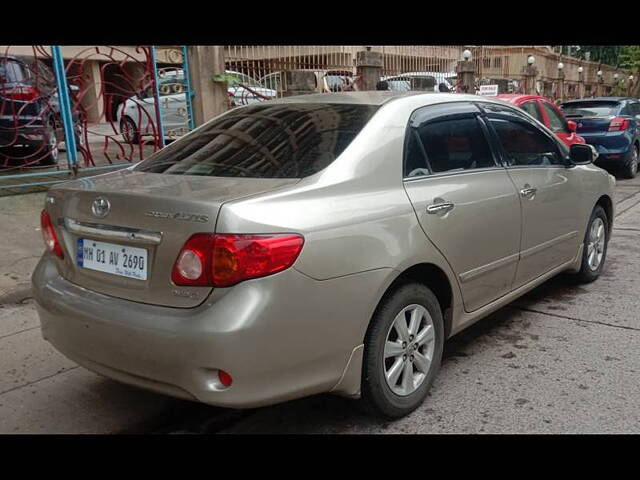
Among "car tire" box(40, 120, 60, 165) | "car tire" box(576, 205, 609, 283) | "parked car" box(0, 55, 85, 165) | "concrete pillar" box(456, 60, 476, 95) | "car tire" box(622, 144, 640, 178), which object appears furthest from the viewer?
"concrete pillar" box(456, 60, 476, 95)

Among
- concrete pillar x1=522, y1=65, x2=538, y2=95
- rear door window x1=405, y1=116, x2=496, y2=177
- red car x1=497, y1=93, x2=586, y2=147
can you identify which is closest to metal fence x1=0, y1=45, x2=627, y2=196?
red car x1=497, y1=93, x2=586, y2=147

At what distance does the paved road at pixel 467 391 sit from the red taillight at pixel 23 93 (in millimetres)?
3184

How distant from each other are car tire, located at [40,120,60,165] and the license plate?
4.83 meters

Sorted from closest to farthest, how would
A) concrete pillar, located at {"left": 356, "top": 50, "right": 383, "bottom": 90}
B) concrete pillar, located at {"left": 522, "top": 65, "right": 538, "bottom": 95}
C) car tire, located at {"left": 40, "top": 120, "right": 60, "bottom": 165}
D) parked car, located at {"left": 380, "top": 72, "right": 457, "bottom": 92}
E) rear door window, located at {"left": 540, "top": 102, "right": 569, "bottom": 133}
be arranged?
1. car tire, located at {"left": 40, "top": 120, "right": 60, "bottom": 165}
2. rear door window, located at {"left": 540, "top": 102, "right": 569, "bottom": 133}
3. concrete pillar, located at {"left": 356, "top": 50, "right": 383, "bottom": 90}
4. parked car, located at {"left": 380, "top": 72, "right": 457, "bottom": 92}
5. concrete pillar, located at {"left": 522, "top": 65, "right": 538, "bottom": 95}

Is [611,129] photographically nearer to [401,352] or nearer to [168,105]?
[168,105]

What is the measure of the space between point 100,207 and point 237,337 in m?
0.90

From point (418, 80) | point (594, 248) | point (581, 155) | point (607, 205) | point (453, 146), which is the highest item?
point (418, 80)

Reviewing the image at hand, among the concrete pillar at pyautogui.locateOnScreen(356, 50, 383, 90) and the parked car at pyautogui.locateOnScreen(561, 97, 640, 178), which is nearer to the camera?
the concrete pillar at pyautogui.locateOnScreen(356, 50, 383, 90)

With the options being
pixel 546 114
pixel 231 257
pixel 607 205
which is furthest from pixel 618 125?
pixel 231 257

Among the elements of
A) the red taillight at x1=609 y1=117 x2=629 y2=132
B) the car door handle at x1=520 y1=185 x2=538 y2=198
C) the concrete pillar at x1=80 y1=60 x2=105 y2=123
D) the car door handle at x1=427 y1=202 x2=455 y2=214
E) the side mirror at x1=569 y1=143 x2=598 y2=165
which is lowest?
the red taillight at x1=609 y1=117 x2=629 y2=132

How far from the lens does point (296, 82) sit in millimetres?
8898

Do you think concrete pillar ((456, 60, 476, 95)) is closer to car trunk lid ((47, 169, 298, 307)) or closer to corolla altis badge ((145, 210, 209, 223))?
car trunk lid ((47, 169, 298, 307))

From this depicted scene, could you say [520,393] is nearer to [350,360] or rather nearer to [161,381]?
[350,360]

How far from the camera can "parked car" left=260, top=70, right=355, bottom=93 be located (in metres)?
8.86
